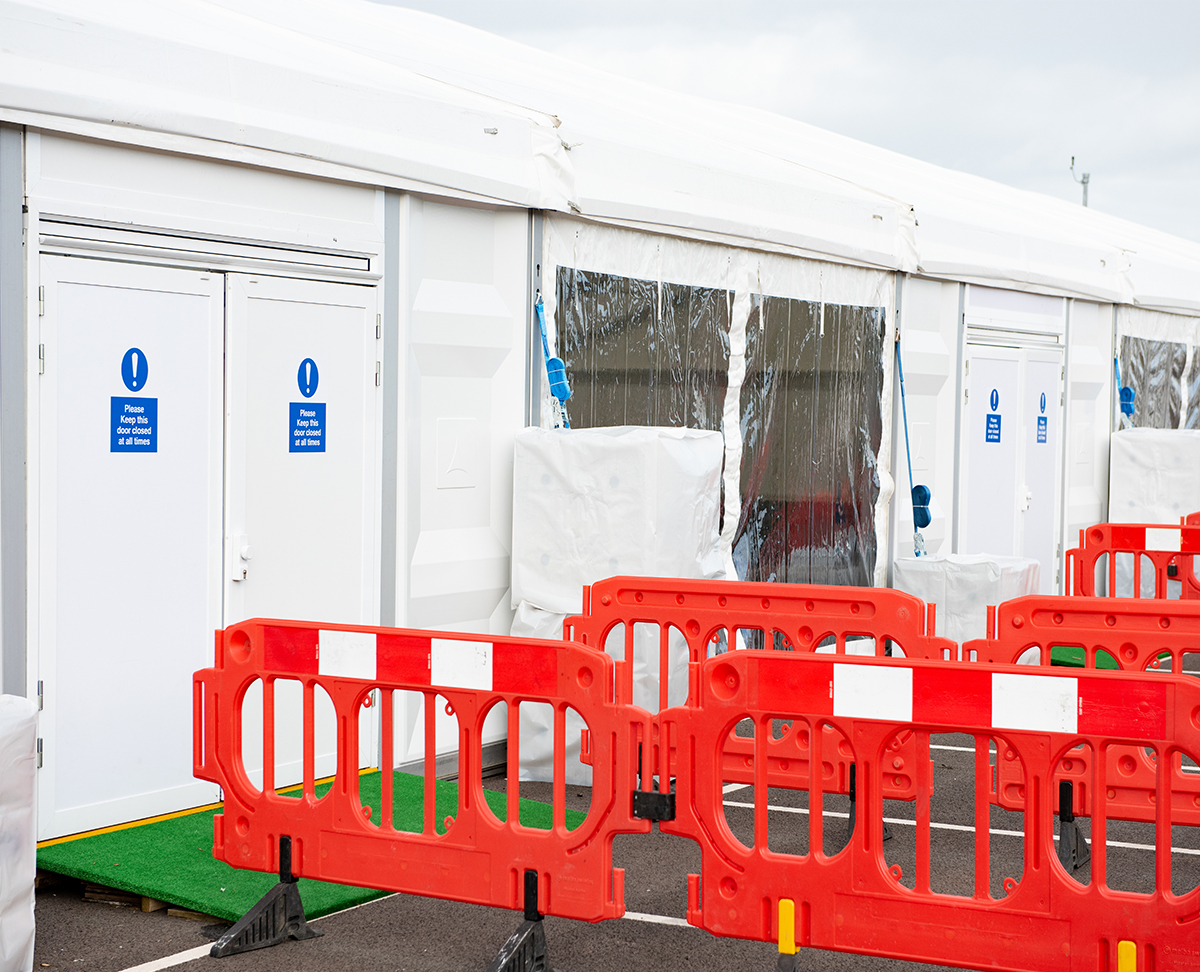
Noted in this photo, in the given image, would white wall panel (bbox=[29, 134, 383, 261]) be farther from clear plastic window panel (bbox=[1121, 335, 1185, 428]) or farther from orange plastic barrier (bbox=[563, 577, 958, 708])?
clear plastic window panel (bbox=[1121, 335, 1185, 428])

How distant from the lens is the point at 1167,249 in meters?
16.8

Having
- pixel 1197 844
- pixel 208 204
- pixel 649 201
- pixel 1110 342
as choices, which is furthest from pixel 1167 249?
pixel 208 204

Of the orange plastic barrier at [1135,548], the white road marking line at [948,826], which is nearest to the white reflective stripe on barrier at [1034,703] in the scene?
the white road marking line at [948,826]

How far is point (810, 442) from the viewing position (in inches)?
359

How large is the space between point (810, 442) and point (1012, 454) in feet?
10.6

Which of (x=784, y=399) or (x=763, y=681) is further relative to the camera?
(x=784, y=399)

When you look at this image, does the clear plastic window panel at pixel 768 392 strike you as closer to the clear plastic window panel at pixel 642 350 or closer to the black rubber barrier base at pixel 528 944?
the clear plastic window panel at pixel 642 350

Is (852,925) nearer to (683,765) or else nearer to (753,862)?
(753,862)

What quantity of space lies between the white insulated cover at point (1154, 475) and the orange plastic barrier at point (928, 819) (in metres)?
9.76

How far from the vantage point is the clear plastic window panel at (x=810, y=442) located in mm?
8625

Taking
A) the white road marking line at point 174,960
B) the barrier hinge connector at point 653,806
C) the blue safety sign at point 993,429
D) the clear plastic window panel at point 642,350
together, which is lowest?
the white road marking line at point 174,960

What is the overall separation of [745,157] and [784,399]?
163 cm

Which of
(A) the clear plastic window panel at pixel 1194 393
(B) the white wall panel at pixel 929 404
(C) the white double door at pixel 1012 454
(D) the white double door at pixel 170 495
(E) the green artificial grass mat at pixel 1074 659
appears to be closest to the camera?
(D) the white double door at pixel 170 495

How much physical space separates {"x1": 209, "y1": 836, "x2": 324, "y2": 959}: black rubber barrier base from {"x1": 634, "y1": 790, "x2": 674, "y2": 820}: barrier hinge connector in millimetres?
1261
